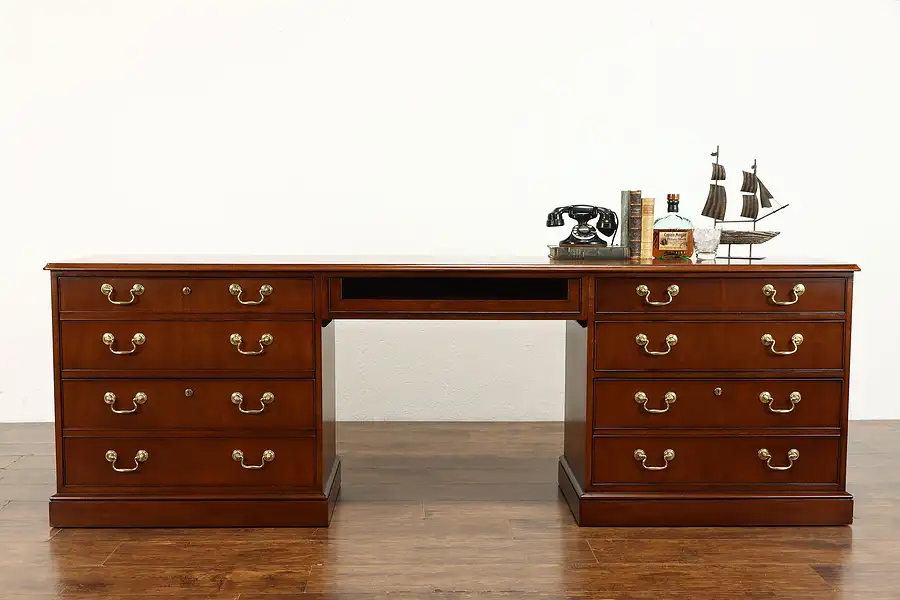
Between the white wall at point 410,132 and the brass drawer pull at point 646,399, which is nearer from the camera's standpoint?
the brass drawer pull at point 646,399

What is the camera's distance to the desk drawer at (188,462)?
275cm

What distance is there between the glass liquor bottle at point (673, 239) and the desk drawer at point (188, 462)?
4.07 ft

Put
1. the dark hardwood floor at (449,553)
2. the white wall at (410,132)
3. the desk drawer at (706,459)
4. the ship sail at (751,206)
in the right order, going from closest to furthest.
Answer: the dark hardwood floor at (449,553), the desk drawer at (706,459), the ship sail at (751,206), the white wall at (410,132)

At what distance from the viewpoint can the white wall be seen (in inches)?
158

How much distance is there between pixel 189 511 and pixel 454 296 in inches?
40.3

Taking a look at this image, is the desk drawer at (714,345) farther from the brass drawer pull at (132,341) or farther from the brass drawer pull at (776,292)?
the brass drawer pull at (132,341)

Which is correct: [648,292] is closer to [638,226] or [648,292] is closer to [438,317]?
[638,226]

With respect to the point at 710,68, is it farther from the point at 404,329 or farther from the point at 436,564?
the point at 436,564

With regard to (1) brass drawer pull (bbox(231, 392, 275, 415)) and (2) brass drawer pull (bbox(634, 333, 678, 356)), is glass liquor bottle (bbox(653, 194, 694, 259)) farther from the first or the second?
(1) brass drawer pull (bbox(231, 392, 275, 415))

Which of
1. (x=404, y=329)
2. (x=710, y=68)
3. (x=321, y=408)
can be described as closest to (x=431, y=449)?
(x=404, y=329)

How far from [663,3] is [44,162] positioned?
9.20ft

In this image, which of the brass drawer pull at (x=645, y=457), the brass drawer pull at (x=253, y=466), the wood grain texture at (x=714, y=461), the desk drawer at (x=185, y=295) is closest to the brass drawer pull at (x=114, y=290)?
the desk drawer at (x=185, y=295)

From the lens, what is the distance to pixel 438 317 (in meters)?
2.72

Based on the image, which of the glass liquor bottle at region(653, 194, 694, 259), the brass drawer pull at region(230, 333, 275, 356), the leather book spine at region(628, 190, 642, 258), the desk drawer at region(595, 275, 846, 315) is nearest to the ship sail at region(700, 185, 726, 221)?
the glass liquor bottle at region(653, 194, 694, 259)
